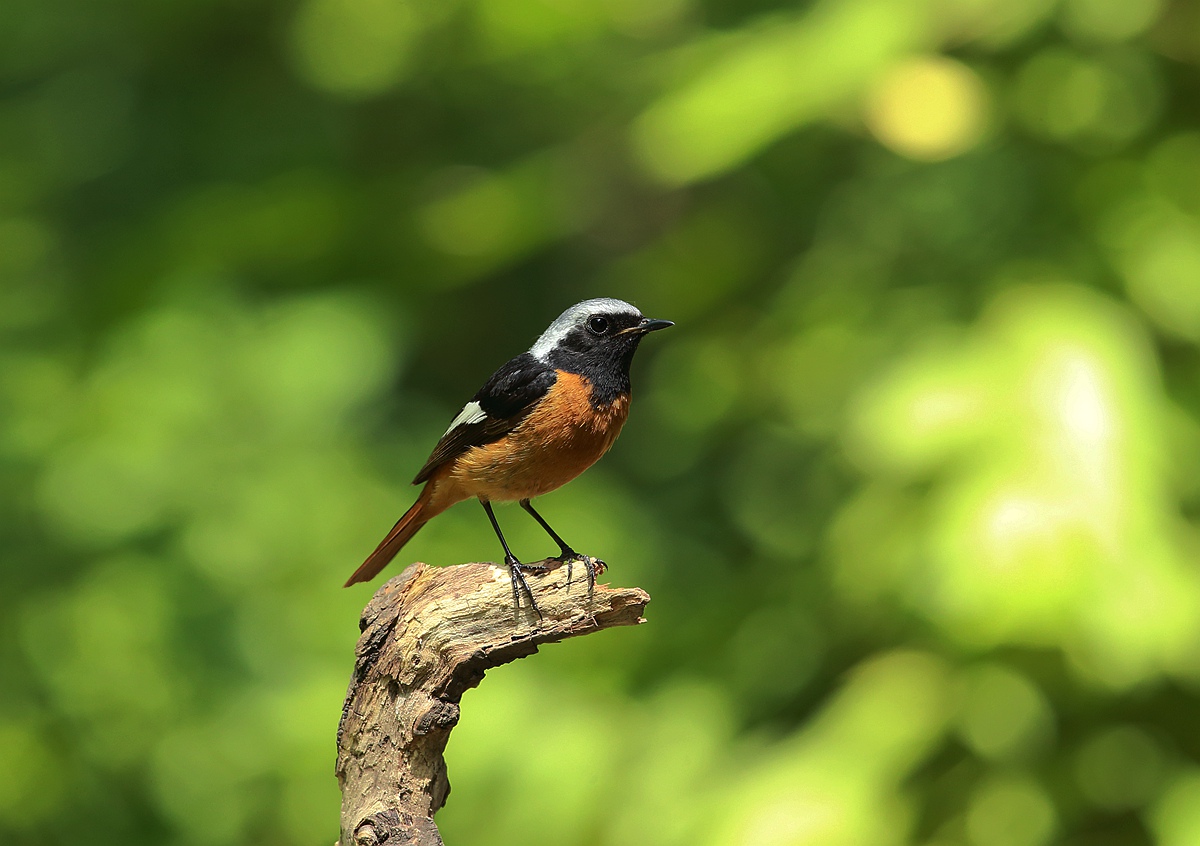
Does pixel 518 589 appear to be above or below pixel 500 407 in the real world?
below

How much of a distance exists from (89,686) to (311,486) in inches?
59.4

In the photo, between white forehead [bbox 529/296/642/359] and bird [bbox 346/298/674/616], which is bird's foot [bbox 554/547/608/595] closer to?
bird [bbox 346/298/674/616]

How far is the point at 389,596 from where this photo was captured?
2914mm

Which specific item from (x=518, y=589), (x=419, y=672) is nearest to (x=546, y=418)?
(x=518, y=589)

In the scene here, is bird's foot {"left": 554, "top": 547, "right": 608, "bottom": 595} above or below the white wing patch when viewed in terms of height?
below

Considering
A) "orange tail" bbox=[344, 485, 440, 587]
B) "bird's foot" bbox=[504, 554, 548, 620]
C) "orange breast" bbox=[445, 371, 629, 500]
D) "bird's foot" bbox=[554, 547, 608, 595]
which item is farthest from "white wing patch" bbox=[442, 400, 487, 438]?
"bird's foot" bbox=[504, 554, 548, 620]

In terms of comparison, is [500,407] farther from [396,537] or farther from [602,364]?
[396,537]

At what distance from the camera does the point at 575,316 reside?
3816mm

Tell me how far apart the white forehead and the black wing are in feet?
0.25

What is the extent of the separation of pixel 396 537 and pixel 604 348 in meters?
1.03

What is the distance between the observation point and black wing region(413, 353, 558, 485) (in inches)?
143

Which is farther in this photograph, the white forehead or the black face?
the white forehead

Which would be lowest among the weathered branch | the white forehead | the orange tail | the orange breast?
the weathered branch

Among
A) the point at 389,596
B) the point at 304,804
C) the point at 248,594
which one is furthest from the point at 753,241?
the point at 389,596
